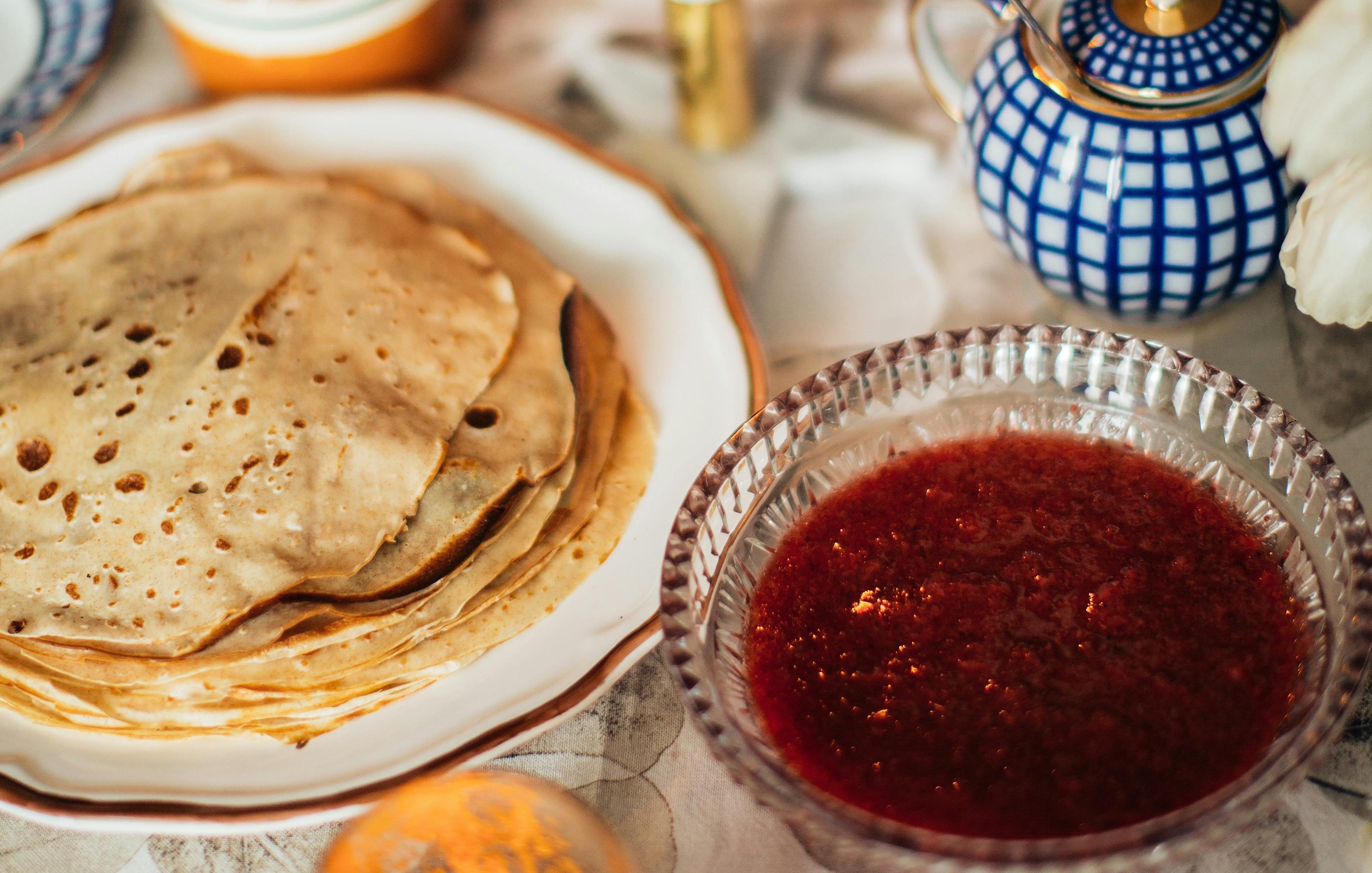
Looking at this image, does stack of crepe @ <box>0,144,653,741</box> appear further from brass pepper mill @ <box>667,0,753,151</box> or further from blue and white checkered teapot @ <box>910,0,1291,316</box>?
blue and white checkered teapot @ <box>910,0,1291,316</box>

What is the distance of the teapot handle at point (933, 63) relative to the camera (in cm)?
119

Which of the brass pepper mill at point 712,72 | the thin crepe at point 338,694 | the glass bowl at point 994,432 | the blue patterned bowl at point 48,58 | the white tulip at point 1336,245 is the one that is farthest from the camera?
the blue patterned bowl at point 48,58

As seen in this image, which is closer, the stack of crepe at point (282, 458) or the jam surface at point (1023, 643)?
the jam surface at point (1023, 643)

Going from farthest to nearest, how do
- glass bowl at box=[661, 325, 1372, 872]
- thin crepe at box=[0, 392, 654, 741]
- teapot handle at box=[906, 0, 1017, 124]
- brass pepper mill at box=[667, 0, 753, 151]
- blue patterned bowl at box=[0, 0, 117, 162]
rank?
blue patterned bowl at box=[0, 0, 117, 162]
brass pepper mill at box=[667, 0, 753, 151]
teapot handle at box=[906, 0, 1017, 124]
thin crepe at box=[0, 392, 654, 741]
glass bowl at box=[661, 325, 1372, 872]

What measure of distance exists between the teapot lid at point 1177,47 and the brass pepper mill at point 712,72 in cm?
47

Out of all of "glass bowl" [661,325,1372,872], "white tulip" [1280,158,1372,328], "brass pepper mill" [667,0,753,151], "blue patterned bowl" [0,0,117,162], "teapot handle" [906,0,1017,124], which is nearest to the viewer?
"glass bowl" [661,325,1372,872]

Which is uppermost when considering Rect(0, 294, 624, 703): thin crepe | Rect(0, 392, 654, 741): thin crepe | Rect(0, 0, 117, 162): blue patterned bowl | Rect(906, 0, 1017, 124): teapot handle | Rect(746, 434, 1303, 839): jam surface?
Rect(906, 0, 1017, 124): teapot handle

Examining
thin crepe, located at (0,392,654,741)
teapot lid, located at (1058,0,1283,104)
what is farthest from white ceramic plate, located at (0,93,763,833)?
teapot lid, located at (1058,0,1283,104)

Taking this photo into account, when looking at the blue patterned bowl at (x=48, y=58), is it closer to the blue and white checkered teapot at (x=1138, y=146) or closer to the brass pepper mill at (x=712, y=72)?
the brass pepper mill at (x=712, y=72)

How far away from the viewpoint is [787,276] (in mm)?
1320

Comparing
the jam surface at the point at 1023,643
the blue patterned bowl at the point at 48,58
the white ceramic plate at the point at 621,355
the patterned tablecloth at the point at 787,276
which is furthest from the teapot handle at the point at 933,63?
the blue patterned bowl at the point at 48,58

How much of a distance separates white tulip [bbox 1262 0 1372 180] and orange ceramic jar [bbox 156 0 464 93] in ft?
3.38

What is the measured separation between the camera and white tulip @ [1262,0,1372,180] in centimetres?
82

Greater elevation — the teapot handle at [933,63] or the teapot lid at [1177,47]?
the teapot lid at [1177,47]
